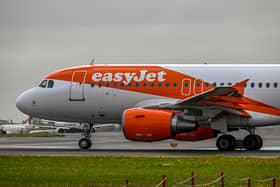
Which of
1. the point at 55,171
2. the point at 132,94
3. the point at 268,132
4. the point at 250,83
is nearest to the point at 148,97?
the point at 132,94

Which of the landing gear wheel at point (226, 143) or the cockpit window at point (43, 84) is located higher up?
the cockpit window at point (43, 84)

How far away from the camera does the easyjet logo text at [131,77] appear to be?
3098 centimetres

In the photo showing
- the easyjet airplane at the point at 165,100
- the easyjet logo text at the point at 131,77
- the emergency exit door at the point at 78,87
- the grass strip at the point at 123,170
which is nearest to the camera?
the grass strip at the point at 123,170

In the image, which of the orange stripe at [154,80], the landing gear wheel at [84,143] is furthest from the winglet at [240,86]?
the landing gear wheel at [84,143]

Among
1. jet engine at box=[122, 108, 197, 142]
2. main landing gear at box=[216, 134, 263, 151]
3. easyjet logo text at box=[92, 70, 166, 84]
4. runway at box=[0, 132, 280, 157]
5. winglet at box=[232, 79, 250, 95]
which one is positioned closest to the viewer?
runway at box=[0, 132, 280, 157]

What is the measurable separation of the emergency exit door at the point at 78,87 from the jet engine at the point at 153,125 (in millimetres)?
4062

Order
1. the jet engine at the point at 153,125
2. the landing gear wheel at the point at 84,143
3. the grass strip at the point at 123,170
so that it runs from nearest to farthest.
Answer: the grass strip at the point at 123,170 < the jet engine at the point at 153,125 < the landing gear wheel at the point at 84,143

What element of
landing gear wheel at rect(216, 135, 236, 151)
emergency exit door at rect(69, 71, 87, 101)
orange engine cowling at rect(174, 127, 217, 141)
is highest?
emergency exit door at rect(69, 71, 87, 101)

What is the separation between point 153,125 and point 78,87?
559 cm

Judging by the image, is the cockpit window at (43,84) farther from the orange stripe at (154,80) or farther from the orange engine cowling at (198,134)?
the orange engine cowling at (198,134)

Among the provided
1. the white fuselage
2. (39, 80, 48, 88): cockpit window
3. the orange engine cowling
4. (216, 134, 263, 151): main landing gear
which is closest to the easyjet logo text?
the white fuselage

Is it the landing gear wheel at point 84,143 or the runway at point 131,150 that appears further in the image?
the landing gear wheel at point 84,143

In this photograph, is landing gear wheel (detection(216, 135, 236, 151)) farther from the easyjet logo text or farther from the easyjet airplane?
the easyjet logo text

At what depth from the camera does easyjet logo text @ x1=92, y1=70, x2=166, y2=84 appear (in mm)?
30984
